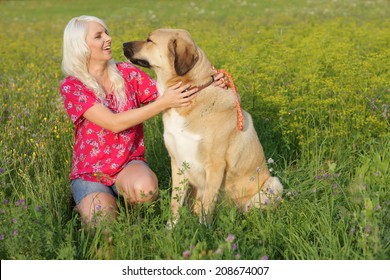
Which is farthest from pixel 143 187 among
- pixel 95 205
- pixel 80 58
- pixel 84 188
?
pixel 80 58

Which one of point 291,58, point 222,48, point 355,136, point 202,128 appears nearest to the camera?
point 202,128

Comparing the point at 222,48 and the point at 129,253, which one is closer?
the point at 129,253

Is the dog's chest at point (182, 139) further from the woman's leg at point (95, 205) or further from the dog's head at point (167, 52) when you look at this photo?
the woman's leg at point (95, 205)

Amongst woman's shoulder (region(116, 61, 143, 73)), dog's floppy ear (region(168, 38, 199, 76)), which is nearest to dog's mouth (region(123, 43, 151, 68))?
dog's floppy ear (region(168, 38, 199, 76))

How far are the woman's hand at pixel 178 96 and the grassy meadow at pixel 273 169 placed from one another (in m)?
0.63

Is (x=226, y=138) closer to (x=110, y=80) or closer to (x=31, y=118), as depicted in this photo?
(x=110, y=80)

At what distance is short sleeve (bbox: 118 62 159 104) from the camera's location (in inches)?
167

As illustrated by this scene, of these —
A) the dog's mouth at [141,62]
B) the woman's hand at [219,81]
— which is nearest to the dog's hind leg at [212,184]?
the woman's hand at [219,81]

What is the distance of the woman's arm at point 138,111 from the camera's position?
141 inches

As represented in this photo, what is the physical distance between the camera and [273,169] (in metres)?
4.48

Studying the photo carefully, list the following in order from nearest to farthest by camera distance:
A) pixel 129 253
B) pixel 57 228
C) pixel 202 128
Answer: pixel 129 253, pixel 57 228, pixel 202 128

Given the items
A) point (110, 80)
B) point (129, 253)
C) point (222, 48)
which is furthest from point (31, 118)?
point (222, 48)

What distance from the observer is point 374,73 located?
17.2ft

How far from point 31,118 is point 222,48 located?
2703 millimetres
